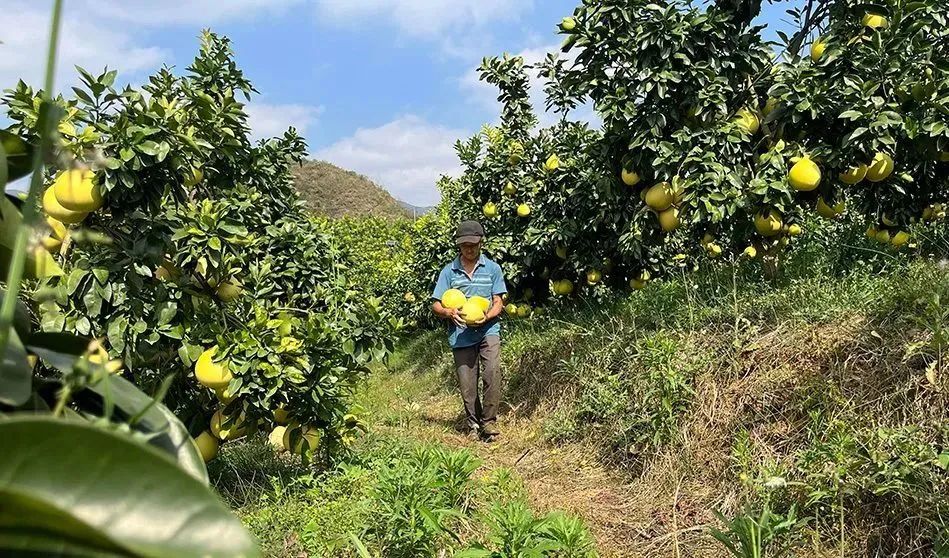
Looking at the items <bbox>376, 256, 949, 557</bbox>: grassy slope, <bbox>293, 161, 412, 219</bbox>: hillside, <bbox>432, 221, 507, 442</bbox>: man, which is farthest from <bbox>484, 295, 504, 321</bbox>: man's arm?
<bbox>293, 161, 412, 219</bbox>: hillside

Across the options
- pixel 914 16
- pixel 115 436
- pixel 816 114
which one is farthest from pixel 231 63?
pixel 115 436

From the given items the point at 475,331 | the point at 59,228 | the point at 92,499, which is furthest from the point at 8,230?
the point at 475,331

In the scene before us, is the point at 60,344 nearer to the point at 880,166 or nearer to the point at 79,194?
the point at 79,194

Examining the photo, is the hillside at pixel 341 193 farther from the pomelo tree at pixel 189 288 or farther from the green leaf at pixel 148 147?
the green leaf at pixel 148 147

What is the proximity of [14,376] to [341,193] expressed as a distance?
2854cm

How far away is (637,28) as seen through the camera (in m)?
3.98

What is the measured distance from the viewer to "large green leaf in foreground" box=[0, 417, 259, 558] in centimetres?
37

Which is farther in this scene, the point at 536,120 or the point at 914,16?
the point at 536,120

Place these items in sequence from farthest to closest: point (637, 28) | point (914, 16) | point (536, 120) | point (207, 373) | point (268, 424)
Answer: point (536, 120)
point (637, 28)
point (914, 16)
point (268, 424)
point (207, 373)

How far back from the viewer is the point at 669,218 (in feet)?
13.5

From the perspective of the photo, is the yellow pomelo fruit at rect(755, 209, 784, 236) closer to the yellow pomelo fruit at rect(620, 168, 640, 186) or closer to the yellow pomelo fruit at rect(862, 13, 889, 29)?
the yellow pomelo fruit at rect(620, 168, 640, 186)

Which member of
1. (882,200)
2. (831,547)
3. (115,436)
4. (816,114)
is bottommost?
(831,547)

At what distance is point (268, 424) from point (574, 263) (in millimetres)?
3118

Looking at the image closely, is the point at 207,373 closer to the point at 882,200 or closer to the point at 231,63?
the point at 231,63
